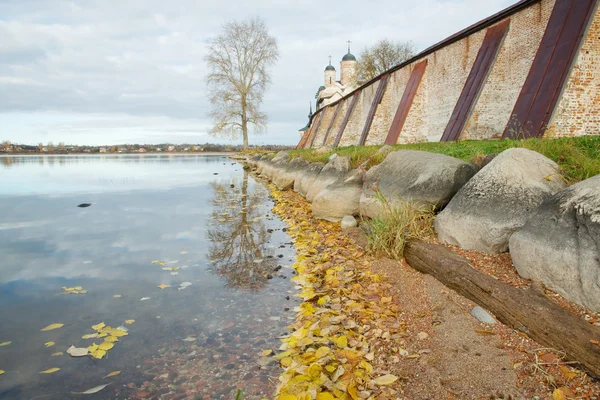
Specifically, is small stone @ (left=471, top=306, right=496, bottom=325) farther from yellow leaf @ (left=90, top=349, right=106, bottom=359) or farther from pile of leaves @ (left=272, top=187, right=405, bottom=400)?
yellow leaf @ (left=90, top=349, right=106, bottom=359)

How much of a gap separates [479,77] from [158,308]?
1462 cm

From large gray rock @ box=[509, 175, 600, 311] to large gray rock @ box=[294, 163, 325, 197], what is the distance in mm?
6905

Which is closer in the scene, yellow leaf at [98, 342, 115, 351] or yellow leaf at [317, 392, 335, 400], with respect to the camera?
yellow leaf at [317, 392, 335, 400]

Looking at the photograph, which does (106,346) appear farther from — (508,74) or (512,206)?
(508,74)

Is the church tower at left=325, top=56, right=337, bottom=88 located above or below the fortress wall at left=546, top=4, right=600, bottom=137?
above

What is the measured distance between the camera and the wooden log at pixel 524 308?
239 centimetres

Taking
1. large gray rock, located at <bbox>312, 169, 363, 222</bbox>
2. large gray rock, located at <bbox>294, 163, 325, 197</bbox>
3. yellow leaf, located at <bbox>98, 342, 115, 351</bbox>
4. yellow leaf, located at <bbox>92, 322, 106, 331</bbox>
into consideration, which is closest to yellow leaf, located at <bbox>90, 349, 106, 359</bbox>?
yellow leaf, located at <bbox>98, 342, 115, 351</bbox>

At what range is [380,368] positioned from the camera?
9.05 feet

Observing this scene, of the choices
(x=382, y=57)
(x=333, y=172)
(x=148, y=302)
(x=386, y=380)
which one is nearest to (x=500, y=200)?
(x=386, y=380)

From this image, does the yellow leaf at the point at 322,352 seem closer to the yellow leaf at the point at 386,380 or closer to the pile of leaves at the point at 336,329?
the pile of leaves at the point at 336,329

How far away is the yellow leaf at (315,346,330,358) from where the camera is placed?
2938 mm

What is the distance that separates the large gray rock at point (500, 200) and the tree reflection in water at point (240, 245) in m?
2.53

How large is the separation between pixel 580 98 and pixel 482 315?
10143 mm

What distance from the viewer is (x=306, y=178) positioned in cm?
1124
